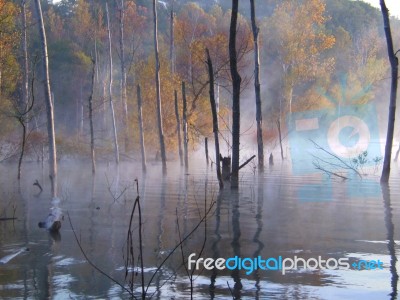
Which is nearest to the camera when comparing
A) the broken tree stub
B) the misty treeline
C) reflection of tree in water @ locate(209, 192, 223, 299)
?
reflection of tree in water @ locate(209, 192, 223, 299)

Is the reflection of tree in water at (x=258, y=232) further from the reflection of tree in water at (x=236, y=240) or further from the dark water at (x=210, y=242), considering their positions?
the reflection of tree in water at (x=236, y=240)

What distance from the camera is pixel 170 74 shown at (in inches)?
1399

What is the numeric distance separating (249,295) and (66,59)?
48797 millimetres

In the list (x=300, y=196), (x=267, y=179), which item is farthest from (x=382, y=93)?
(x=300, y=196)

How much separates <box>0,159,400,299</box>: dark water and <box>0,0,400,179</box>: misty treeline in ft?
59.5

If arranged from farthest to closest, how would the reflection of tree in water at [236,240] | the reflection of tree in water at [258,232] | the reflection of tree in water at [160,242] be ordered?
the reflection of tree in water at [258,232] → the reflection of tree in water at [160,242] → the reflection of tree in water at [236,240]

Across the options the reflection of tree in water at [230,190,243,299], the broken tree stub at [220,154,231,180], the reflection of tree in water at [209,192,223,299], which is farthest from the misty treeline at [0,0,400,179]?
the reflection of tree in water at [209,192,223,299]

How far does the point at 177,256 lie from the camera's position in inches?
301

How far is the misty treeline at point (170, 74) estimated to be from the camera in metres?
34.7

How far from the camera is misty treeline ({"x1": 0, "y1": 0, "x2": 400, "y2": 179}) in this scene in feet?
114

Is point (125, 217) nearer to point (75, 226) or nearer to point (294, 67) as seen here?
point (75, 226)

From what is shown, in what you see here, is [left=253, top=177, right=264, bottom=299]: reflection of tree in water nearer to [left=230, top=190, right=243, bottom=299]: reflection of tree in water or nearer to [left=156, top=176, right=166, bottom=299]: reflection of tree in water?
[left=230, top=190, right=243, bottom=299]: reflection of tree in water

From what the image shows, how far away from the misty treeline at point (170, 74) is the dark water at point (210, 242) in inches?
714

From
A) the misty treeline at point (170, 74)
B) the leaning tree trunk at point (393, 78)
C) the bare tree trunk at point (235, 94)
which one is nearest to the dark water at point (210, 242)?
the bare tree trunk at point (235, 94)
